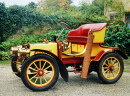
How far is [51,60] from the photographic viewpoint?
149 inches

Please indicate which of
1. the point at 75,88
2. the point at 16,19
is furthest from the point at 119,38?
the point at 16,19

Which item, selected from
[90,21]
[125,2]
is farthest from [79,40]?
[125,2]

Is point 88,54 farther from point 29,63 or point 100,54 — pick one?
point 29,63

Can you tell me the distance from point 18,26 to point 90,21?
16.2ft

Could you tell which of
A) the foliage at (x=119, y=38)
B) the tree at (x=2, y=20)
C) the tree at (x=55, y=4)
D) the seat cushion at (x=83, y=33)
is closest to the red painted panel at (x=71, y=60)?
the seat cushion at (x=83, y=33)

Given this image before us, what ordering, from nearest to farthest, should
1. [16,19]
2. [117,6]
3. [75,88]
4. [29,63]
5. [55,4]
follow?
1. [29,63]
2. [75,88]
3. [16,19]
4. [117,6]
5. [55,4]

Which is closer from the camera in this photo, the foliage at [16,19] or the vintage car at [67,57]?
the vintage car at [67,57]

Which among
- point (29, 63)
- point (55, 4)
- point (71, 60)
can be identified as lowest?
point (71, 60)

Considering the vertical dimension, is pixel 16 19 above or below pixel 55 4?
below

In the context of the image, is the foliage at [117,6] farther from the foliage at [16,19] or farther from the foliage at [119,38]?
the foliage at [16,19]

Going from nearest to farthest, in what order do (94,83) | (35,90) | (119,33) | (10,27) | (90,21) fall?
(35,90) → (94,83) → (119,33) → (10,27) → (90,21)

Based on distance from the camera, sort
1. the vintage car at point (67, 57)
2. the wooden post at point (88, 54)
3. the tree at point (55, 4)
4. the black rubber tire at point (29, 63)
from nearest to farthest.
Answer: the black rubber tire at point (29, 63), the vintage car at point (67, 57), the wooden post at point (88, 54), the tree at point (55, 4)

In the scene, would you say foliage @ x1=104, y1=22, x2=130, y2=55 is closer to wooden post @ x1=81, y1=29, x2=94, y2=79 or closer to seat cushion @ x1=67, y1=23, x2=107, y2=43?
seat cushion @ x1=67, y1=23, x2=107, y2=43

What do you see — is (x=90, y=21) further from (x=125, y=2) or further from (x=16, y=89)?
(x=16, y=89)
